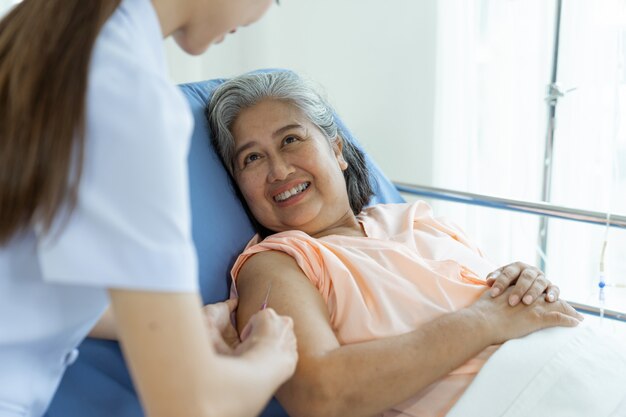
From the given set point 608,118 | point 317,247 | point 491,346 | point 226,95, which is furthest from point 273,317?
point 608,118

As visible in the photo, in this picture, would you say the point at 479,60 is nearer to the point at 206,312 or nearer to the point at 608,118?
the point at 608,118

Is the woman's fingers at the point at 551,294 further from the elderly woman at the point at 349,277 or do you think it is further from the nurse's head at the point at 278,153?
the nurse's head at the point at 278,153

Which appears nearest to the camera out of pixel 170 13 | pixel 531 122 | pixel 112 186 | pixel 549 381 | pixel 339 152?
pixel 112 186

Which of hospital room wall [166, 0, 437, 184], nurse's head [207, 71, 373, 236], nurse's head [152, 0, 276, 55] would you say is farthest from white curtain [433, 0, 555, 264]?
nurse's head [152, 0, 276, 55]

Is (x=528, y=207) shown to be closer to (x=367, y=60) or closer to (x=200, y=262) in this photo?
(x=200, y=262)

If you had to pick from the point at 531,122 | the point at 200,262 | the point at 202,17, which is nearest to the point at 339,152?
the point at 200,262

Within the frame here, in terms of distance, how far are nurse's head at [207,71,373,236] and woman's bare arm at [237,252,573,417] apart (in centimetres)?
25

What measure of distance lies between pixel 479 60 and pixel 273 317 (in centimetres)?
233

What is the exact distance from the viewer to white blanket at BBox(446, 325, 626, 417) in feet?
4.71

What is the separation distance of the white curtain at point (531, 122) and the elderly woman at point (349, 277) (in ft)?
3.89

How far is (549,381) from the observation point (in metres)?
1.48

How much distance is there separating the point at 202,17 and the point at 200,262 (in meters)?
0.78

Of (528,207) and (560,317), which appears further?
(528,207)

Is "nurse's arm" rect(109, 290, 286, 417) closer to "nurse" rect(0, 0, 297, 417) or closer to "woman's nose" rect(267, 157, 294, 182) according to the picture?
"nurse" rect(0, 0, 297, 417)
